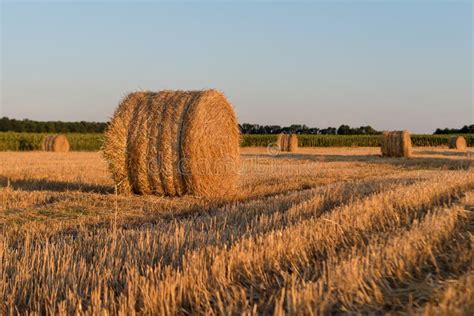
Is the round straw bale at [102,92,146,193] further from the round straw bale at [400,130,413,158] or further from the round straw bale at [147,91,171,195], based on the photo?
the round straw bale at [400,130,413,158]

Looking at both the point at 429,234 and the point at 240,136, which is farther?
the point at 240,136

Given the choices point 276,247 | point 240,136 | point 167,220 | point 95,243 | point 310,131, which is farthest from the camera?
point 310,131

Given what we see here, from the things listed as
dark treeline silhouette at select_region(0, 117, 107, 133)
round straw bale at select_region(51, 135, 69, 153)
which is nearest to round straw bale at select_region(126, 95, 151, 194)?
round straw bale at select_region(51, 135, 69, 153)

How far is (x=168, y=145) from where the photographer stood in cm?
945

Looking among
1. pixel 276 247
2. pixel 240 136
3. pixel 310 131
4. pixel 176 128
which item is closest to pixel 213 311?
pixel 276 247

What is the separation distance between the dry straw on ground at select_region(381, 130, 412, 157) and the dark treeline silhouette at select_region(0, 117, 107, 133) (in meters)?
35.9

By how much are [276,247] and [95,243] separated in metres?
1.83

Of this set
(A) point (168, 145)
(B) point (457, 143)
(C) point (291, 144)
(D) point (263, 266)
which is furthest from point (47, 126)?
(D) point (263, 266)

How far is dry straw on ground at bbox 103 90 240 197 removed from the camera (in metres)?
9.45

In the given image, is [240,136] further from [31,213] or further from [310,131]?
[310,131]

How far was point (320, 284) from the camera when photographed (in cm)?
304

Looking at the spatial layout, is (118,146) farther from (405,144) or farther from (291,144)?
(291,144)

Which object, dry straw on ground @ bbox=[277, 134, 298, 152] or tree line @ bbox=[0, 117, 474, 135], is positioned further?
tree line @ bbox=[0, 117, 474, 135]

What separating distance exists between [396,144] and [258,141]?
70.3 feet
